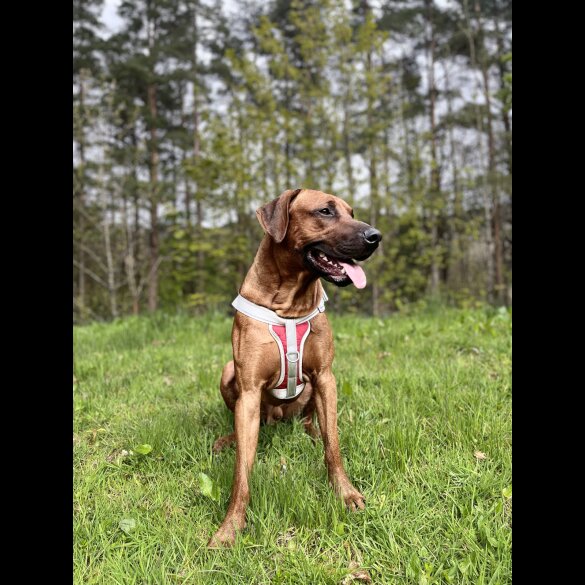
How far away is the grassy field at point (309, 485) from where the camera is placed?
5.85 ft

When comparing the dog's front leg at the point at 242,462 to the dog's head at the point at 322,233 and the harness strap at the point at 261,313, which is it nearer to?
the harness strap at the point at 261,313

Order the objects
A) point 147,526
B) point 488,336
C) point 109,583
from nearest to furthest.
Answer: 1. point 109,583
2. point 147,526
3. point 488,336

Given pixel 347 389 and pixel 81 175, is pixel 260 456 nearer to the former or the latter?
pixel 347 389

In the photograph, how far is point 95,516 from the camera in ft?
6.94

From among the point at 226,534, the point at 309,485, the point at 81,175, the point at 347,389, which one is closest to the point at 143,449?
the point at 226,534

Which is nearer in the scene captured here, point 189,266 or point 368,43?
point 368,43

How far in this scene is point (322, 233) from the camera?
2.37m

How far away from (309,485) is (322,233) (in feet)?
4.45

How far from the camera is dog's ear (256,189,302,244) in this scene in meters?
2.39

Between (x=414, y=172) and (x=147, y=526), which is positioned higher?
(x=414, y=172)
